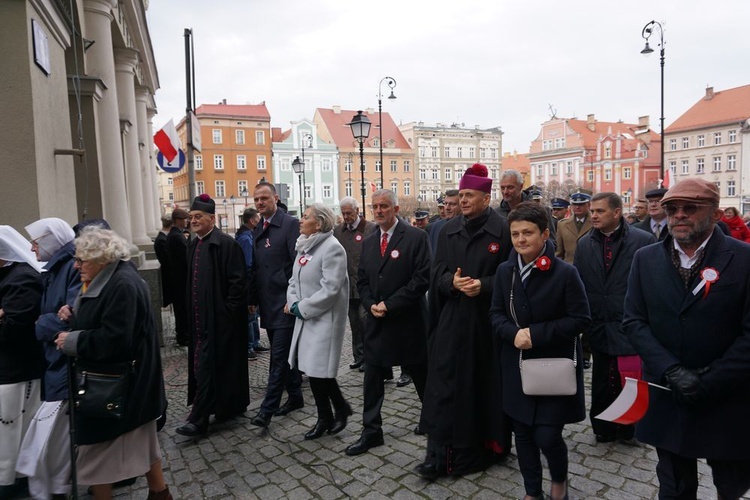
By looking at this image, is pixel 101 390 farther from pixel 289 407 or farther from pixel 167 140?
pixel 167 140

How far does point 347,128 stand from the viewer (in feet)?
237

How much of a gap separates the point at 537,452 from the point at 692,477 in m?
0.85

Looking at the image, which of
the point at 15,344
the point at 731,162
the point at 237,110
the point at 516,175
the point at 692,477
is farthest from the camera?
the point at 237,110

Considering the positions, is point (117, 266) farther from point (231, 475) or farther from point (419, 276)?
point (419, 276)

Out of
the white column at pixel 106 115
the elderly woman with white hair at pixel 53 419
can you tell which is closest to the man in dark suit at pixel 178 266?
the white column at pixel 106 115

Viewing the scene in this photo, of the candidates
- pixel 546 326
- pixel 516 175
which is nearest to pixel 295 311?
pixel 546 326

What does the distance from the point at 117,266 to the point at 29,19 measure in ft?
10.4

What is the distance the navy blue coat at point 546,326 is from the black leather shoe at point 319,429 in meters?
1.99

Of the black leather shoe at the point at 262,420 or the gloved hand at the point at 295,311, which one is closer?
the gloved hand at the point at 295,311

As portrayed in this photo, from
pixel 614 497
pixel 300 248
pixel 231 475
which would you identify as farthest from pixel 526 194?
pixel 231 475

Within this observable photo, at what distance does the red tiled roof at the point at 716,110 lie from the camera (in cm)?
5619

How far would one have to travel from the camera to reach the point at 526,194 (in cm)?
642

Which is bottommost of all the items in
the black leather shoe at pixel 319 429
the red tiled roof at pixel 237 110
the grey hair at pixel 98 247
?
the black leather shoe at pixel 319 429

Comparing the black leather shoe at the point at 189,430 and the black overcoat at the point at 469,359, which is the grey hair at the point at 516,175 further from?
Result: the black leather shoe at the point at 189,430
